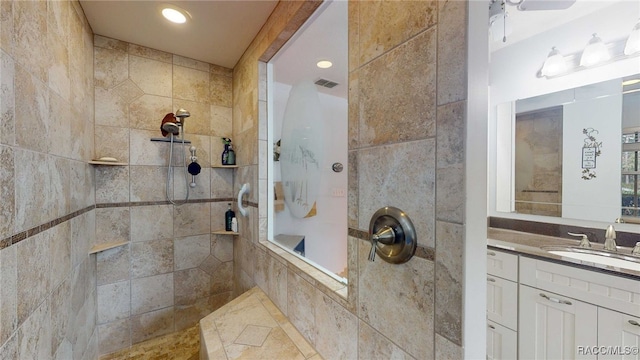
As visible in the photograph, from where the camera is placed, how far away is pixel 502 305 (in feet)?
5.24

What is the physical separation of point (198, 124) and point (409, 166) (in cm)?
203

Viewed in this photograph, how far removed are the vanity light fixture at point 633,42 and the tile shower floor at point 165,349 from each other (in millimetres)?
3473

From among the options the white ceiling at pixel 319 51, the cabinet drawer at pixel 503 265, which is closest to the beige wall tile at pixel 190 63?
the white ceiling at pixel 319 51

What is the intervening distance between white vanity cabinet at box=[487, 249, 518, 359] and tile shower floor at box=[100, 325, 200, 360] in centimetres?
215

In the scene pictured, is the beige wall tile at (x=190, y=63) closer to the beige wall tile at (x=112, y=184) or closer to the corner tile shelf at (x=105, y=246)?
the beige wall tile at (x=112, y=184)

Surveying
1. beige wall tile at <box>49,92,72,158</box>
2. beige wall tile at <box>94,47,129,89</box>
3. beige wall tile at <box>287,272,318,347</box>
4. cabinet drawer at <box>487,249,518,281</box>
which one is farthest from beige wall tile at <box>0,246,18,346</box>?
cabinet drawer at <box>487,249,518,281</box>

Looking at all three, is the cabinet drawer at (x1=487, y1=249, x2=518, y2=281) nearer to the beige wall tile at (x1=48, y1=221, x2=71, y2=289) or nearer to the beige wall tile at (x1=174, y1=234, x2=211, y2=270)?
the beige wall tile at (x1=174, y1=234, x2=211, y2=270)

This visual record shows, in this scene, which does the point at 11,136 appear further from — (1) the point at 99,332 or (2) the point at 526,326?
(2) the point at 526,326

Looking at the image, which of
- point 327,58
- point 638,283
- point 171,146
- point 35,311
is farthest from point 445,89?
point 171,146

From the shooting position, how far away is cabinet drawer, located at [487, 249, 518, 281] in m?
1.53

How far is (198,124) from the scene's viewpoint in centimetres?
214

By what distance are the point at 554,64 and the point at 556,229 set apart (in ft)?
3.86

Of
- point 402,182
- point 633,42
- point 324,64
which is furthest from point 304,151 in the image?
point 633,42

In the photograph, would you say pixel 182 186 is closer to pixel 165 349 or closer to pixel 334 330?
pixel 165 349
